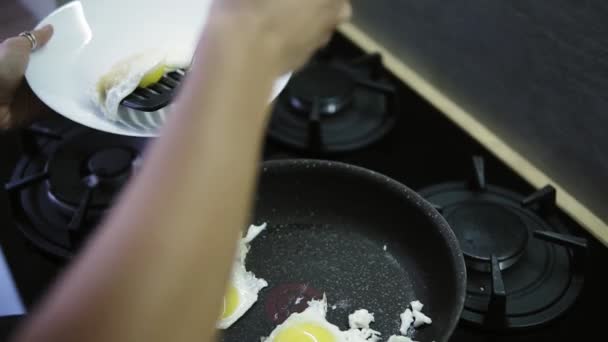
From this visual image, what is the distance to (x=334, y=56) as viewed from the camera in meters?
1.32

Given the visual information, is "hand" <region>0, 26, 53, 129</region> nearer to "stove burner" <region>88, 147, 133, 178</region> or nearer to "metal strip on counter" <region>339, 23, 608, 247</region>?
"stove burner" <region>88, 147, 133, 178</region>

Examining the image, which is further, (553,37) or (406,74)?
(406,74)

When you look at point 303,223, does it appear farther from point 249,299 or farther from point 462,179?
point 462,179

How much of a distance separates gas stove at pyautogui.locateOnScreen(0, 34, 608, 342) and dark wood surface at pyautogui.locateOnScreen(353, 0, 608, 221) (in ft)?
0.24

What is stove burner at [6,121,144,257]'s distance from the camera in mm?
955

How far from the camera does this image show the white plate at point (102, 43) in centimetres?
87

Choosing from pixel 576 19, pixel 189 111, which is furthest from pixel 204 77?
pixel 576 19

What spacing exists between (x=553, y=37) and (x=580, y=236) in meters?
0.31

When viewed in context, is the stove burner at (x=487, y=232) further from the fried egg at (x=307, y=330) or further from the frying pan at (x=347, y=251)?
the fried egg at (x=307, y=330)

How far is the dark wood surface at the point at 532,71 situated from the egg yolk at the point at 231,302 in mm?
583

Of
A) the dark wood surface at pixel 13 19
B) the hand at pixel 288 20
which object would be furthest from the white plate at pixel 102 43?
the hand at pixel 288 20

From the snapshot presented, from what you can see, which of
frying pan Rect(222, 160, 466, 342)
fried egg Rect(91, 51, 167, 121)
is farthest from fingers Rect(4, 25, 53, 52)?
frying pan Rect(222, 160, 466, 342)

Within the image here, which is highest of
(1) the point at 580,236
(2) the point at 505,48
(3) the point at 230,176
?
(3) the point at 230,176

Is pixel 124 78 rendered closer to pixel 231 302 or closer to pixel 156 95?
pixel 156 95
